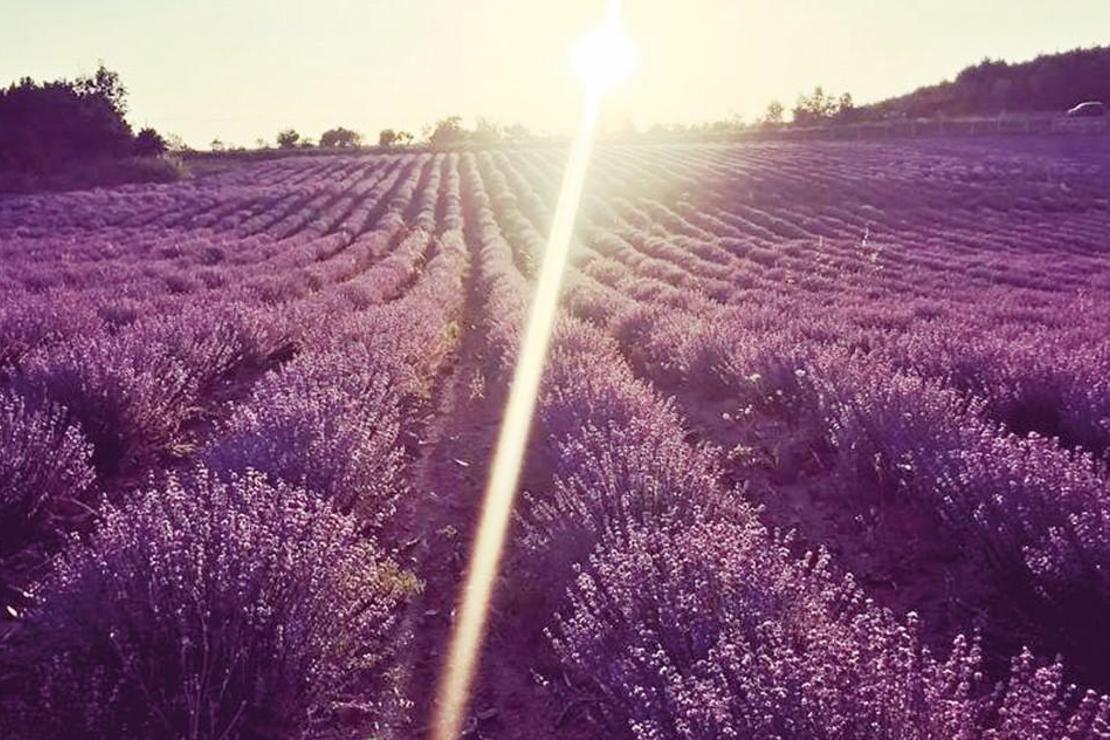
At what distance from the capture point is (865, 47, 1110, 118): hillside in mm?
60688

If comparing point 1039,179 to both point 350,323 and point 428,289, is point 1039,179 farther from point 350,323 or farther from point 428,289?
point 350,323

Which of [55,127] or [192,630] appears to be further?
[55,127]

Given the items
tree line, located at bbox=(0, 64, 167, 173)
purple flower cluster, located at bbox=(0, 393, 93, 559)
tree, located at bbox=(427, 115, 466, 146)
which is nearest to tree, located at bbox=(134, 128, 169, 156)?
tree line, located at bbox=(0, 64, 167, 173)

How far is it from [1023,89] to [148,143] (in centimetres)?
5327

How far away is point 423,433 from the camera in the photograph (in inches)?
283

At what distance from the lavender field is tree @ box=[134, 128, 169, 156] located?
3891 cm

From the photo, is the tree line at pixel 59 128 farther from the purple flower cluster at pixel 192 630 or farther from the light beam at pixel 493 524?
the purple flower cluster at pixel 192 630

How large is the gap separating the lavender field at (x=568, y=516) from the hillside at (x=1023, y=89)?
2247 inches

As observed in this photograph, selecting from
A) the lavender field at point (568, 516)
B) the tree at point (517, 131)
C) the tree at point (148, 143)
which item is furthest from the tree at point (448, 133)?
the lavender field at point (568, 516)

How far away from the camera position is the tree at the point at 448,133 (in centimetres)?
7862

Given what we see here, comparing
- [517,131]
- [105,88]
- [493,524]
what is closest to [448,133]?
[517,131]

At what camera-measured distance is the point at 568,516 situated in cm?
412

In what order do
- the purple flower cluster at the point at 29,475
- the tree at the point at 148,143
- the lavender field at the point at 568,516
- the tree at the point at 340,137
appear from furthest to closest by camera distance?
the tree at the point at 340,137 → the tree at the point at 148,143 → the purple flower cluster at the point at 29,475 → the lavender field at the point at 568,516

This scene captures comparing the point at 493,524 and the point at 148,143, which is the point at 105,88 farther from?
the point at 493,524
